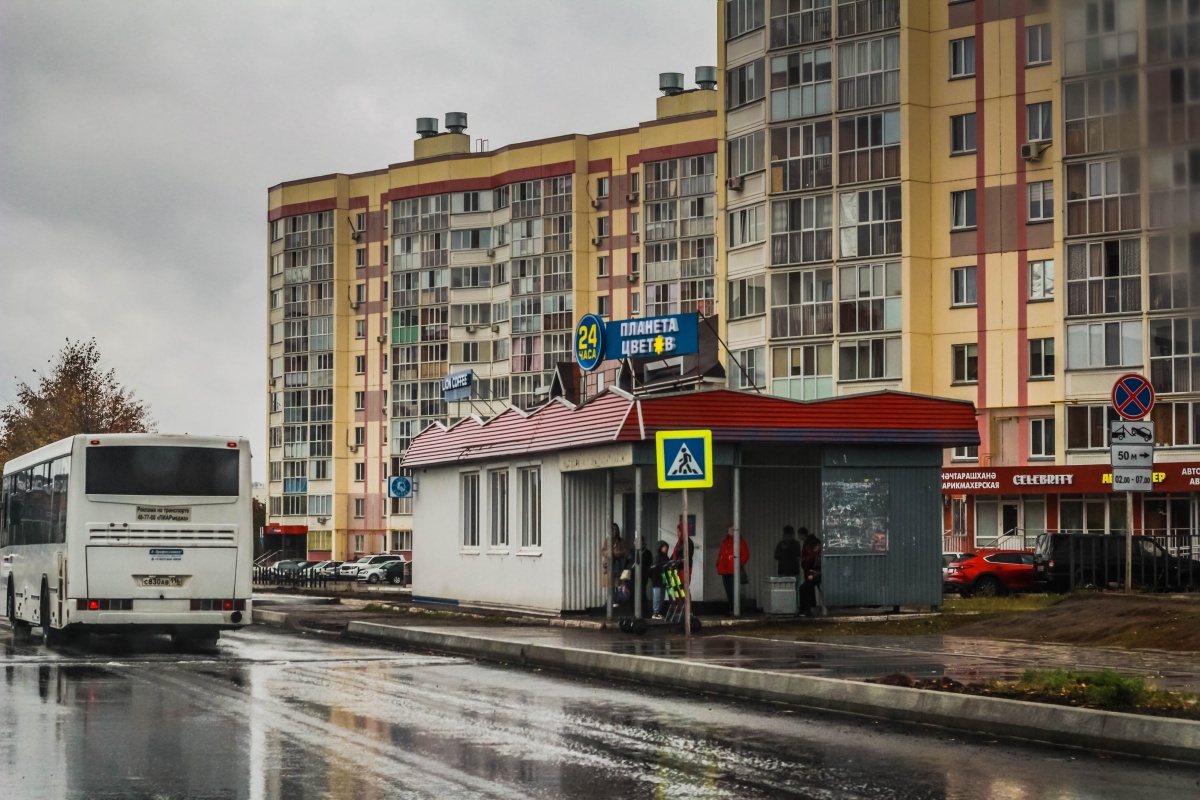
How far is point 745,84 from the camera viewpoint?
234 ft

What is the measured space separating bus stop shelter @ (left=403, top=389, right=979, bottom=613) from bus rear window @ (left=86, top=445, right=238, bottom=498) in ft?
21.4

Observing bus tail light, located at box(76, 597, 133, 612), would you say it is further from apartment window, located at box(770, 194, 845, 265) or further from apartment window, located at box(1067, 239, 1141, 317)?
apartment window, located at box(770, 194, 845, 265)

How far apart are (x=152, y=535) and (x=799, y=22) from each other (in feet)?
164

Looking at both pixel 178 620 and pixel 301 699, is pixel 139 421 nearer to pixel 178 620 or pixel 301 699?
pixel 178 620

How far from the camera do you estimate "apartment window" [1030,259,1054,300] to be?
63125 millimetres

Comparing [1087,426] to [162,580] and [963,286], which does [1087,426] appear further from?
[162,580]

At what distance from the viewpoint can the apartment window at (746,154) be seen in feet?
230

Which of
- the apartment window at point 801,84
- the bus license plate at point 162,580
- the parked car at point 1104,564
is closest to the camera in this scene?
the bus license plate at point 162,580

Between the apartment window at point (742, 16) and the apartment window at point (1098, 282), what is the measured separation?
17623mm

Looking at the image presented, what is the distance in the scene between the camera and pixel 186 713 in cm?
1512

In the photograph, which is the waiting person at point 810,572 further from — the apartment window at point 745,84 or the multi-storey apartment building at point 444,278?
the multi-storey apartment building at point 444,278

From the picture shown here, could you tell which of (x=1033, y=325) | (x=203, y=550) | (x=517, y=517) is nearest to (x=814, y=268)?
(x=1033, y=325)

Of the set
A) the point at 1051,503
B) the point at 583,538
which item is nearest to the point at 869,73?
the point at 1051,503

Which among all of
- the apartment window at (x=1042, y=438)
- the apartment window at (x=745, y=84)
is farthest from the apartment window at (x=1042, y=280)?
the apartment window at (x=745, y=84)
